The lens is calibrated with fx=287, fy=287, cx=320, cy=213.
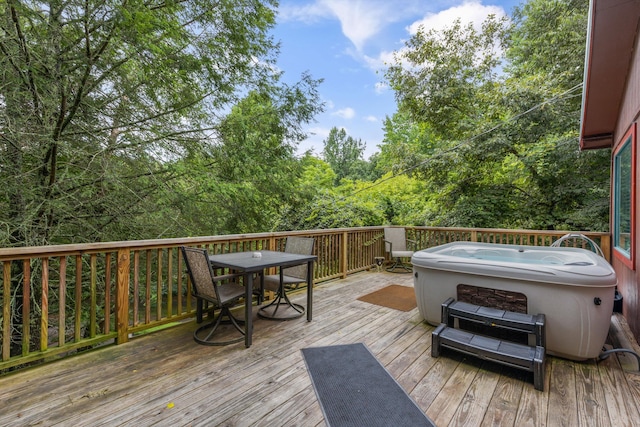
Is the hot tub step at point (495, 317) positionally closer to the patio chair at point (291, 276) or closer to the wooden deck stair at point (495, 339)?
the wooden deck stair at point (495, 339)

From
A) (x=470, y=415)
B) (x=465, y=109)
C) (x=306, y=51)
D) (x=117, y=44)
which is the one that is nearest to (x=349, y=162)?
(x=465, y=109)

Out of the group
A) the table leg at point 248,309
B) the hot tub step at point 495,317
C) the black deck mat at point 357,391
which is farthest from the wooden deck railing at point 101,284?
the hot tub step at point 495,317

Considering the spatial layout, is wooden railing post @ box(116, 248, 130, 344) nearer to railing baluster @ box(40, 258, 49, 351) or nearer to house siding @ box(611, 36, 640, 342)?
railing baluster @ box(40, 258, 49, 351)

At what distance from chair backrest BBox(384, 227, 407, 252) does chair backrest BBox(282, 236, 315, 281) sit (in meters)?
2.94

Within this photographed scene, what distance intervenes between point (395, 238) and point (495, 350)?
13.1ft

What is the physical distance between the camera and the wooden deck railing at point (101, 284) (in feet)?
7.02

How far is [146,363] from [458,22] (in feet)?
32.1

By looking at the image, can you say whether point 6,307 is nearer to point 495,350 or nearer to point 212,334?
point 212,334

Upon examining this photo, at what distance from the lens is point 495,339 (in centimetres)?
230

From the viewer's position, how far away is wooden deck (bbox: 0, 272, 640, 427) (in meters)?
1.66

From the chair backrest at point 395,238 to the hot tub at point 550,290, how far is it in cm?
307

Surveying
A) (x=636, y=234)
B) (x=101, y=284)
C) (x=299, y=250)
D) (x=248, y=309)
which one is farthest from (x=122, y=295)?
(x=636, y=234)

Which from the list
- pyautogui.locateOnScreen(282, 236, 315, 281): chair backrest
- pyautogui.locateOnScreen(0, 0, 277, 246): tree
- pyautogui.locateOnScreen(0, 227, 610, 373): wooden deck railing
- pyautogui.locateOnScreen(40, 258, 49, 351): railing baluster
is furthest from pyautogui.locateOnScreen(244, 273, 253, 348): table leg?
pyautogui.locateOnScreen(0, 0, 277, 246): tree

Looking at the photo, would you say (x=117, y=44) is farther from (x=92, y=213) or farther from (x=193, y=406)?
(x=193, y=406)
